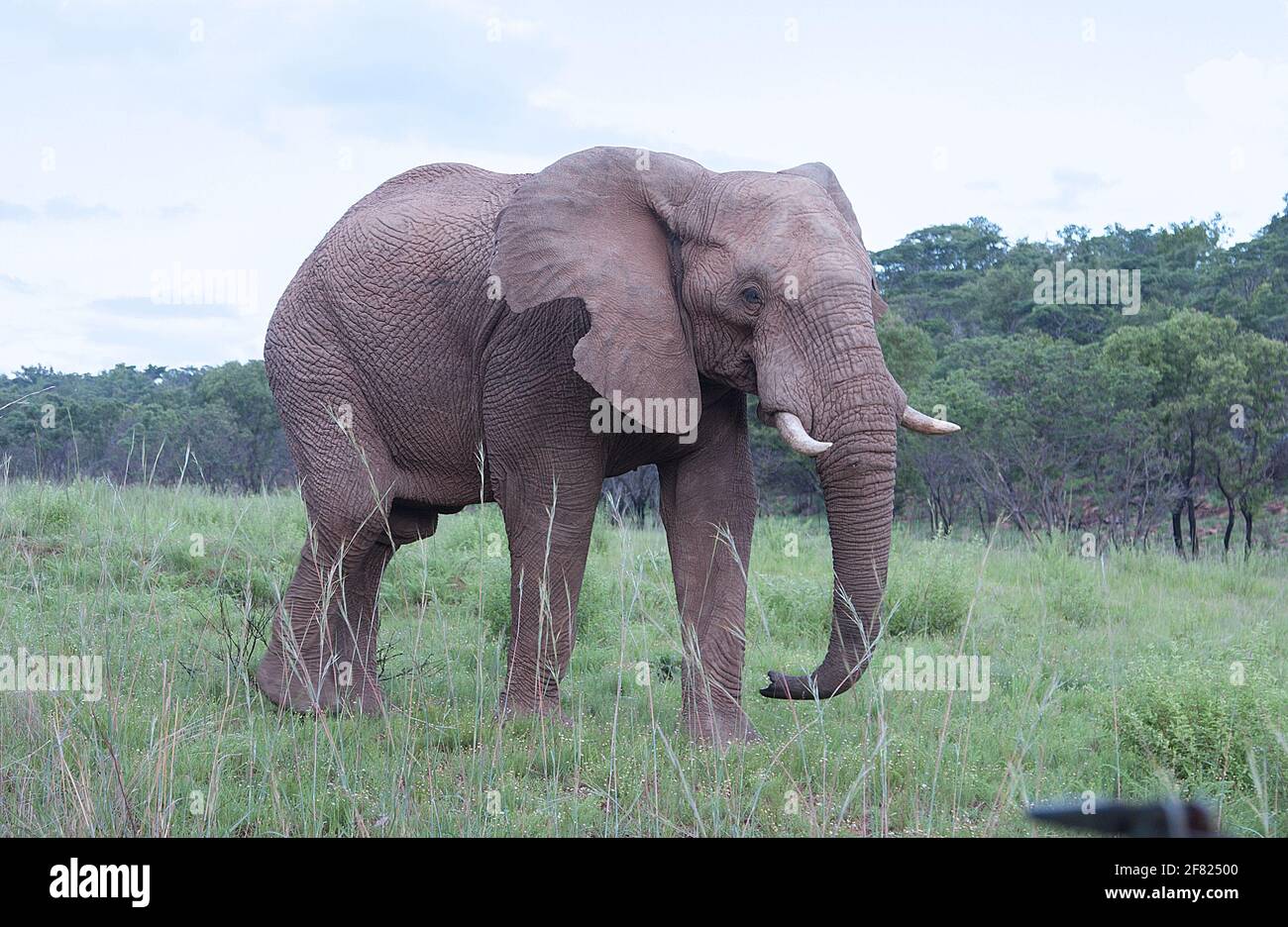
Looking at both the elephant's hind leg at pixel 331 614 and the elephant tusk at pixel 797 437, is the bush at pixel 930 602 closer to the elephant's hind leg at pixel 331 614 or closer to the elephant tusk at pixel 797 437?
the elephant's hind leg at pixel 331 614

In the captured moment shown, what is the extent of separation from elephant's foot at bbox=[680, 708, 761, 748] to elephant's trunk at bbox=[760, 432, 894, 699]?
371 millimetres

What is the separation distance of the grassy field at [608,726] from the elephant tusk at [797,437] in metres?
0.68

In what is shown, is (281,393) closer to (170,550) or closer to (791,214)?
(791,214)

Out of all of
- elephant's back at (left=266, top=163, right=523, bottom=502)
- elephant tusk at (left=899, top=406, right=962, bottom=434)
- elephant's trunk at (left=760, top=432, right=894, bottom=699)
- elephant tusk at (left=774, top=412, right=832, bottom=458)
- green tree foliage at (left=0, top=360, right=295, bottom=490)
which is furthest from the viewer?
green tree foliage at (left=0, top=360, right=295, bottom=490)

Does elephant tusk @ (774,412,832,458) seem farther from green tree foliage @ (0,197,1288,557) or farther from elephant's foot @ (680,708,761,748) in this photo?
green tree foliage @ (0,197,1288,557)

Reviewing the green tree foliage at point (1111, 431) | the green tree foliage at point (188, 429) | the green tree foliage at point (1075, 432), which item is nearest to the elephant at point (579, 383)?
the green tree foliage at point (1075, 432)

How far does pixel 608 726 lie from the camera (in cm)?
520

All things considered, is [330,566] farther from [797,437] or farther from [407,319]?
[797,437]

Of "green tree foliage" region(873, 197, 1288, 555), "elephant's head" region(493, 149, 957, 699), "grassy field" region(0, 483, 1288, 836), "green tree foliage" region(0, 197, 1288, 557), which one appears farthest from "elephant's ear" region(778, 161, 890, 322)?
"green tree foliage" region(873, 197, 1288, 555)

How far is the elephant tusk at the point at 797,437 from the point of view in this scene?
4219 mm

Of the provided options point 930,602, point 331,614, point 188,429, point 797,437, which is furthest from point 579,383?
point 188,429

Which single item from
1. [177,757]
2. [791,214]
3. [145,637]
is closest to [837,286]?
[791,214]

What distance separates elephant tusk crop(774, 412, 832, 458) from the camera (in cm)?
422

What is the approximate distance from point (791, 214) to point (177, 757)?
299 centimetres
